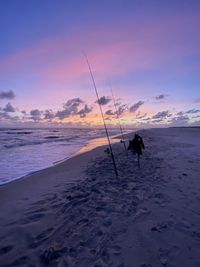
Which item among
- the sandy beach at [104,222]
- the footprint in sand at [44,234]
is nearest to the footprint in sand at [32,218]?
the sandy beach at [104,222]

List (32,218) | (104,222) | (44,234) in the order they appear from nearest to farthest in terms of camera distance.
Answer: (44,234) < (104,222) < (32,218)

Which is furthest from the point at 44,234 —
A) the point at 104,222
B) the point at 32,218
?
the point at 104,222

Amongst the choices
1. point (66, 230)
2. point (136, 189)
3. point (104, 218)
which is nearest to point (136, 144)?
point (136, 189)

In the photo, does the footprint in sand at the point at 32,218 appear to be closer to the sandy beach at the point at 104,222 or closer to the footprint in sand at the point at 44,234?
the sandy beach at the point at 104,222

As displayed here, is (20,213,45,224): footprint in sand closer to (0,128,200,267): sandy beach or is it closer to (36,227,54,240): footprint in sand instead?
(0,128,200,267): sandy beach

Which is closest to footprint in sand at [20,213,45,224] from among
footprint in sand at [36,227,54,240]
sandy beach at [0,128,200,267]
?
sandy beach at [0,128,200,267]

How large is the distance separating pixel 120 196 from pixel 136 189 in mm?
760

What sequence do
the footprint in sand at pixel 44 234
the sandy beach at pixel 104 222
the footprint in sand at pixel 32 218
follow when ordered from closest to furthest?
the sandy beach at pixel 104 222, the footprint in sand at pixel 44 234, the footprint in sand at pixel 32 218

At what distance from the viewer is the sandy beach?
3605mm

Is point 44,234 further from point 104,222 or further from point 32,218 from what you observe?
point 104,222

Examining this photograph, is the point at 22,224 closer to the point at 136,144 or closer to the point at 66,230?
the point at 66,230

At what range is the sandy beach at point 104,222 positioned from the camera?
11.8 feet

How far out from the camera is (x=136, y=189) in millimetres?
6738

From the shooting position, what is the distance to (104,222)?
15.5 ft
